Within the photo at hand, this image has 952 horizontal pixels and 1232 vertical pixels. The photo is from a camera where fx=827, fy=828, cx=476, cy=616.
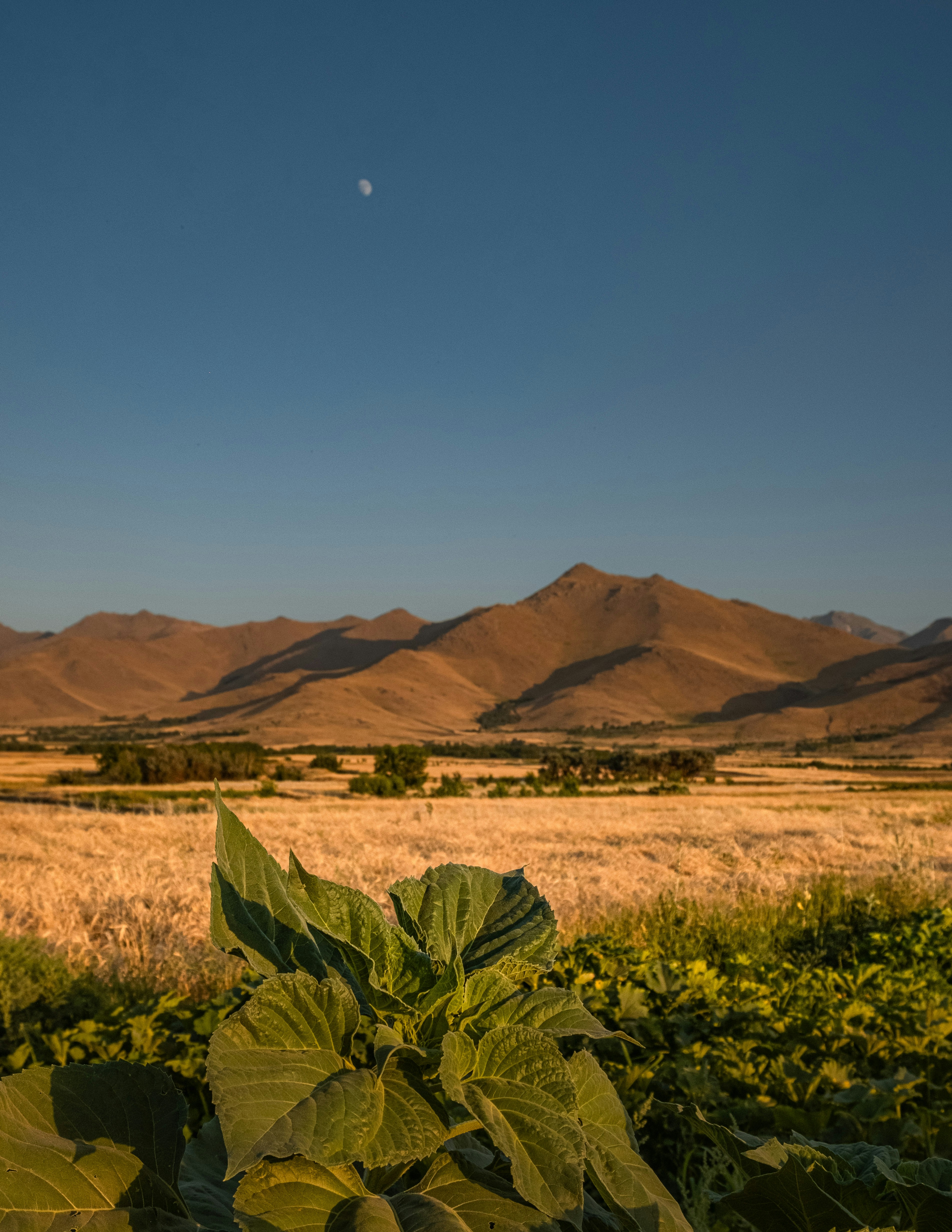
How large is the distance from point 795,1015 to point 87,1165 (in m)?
4.86

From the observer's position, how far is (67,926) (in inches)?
361

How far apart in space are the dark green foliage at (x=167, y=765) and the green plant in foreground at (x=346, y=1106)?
43.4 metres

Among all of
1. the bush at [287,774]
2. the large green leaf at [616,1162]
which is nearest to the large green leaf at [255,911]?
the large green leaf at [616,1162]

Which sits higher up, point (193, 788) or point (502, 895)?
point (502, 895)

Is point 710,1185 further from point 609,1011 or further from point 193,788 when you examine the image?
point 193,788

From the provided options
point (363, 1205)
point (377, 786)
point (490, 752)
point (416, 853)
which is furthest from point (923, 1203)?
point (490, 752)

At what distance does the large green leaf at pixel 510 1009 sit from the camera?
3.43 feet

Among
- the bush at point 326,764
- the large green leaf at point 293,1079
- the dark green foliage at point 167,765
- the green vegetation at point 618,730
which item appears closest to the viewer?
the large green leaf at point 293,1079

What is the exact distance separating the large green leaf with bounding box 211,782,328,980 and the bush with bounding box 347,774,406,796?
1572 inches

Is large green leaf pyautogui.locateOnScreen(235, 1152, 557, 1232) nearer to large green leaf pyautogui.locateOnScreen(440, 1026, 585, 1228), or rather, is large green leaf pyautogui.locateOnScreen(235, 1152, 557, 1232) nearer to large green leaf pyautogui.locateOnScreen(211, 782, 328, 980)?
large green leaf pyautogui.locateOnScreen(440, 1026, 585, 1228)

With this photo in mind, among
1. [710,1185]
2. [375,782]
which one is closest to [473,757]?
[375,782]

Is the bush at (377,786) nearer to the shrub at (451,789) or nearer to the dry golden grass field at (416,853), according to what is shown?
the shrub at (451,789)

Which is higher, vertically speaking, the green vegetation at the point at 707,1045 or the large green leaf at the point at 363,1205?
the large green leaf at the point at 363,1205

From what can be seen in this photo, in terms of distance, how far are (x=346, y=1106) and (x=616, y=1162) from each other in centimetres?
37
